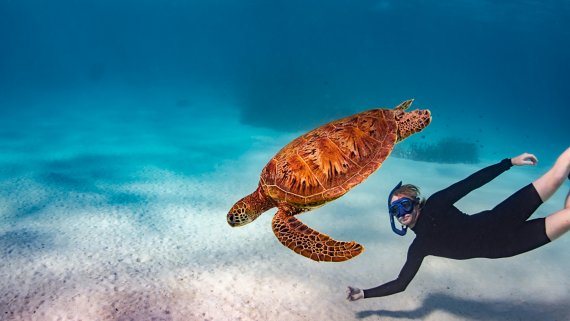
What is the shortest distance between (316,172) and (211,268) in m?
3.35

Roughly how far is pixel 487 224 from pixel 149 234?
21.3ft

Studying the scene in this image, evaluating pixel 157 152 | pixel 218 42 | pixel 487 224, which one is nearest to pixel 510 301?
pixel 487 224

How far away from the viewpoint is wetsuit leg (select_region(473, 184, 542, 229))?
14.9 ft

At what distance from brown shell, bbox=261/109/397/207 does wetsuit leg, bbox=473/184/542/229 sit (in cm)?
221

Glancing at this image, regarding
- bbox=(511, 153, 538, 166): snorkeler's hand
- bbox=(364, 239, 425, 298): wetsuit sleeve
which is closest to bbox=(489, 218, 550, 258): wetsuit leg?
bbox=(511, 153, 538, 166): snorkeler's hand

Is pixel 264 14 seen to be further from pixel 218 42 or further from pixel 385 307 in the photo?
pixel 218 42

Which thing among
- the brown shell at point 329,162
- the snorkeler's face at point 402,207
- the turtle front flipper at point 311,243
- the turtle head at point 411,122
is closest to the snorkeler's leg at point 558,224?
the snorkeler's face at point 402,207

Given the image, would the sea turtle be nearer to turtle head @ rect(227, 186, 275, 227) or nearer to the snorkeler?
turtle head @ rect(227, 186, 275, 227)

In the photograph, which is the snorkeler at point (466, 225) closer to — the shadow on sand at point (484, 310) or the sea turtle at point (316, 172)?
the shadow on sand at point (484, 310)

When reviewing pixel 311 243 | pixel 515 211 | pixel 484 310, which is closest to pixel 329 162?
pixel 311 243

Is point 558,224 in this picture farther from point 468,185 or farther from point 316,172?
point 316,172

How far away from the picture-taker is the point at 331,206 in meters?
8.70

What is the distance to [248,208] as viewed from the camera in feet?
11.7

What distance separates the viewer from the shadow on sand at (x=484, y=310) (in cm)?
491
